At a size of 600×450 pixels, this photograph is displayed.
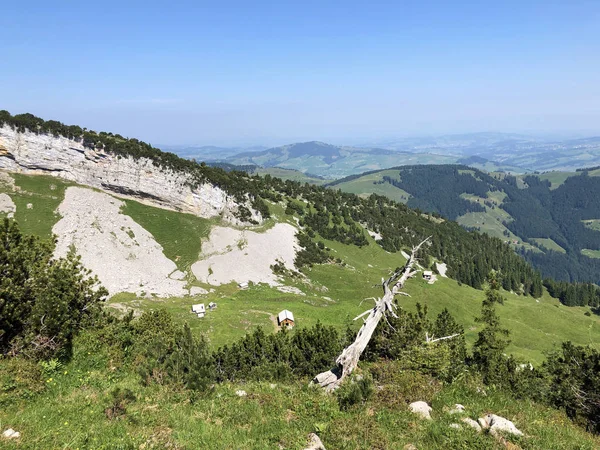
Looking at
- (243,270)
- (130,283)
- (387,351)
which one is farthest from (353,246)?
(387,351)

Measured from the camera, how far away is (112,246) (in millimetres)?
72500

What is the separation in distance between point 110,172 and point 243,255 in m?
41.0

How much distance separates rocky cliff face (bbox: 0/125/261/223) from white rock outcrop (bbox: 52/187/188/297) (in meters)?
5.91

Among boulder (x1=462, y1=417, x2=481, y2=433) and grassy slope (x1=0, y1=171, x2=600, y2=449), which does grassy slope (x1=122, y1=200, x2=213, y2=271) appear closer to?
grassy slope (x1=0, y1=171, x2=600, y2=449)

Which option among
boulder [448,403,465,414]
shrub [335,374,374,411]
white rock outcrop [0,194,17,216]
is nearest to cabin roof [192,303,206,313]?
white rock outcrop [0,194,17,216]

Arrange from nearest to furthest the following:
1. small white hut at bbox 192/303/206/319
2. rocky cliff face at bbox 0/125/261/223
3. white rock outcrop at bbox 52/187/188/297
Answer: small white hut at bbox 192/303/206/319, white rock outcrop at bbox 52/187/188/297, rocky cliff face at bbox 0/125/261/223

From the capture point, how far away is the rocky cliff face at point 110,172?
257 feet

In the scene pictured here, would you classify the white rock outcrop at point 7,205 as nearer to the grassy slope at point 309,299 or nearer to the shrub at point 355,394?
the grassy slope at point 309,299

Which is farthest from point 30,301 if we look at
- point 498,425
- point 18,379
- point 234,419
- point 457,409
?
point 498,425

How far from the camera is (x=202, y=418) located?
41.5 ft

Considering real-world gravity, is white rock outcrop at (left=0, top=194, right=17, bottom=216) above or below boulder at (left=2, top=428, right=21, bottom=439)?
above

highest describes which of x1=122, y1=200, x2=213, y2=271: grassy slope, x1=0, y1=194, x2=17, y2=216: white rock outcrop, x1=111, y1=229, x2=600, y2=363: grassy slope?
x1=0, y1=194, x2=17, y2=216: white rock outcrop

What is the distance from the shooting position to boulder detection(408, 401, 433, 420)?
13305 millimetres

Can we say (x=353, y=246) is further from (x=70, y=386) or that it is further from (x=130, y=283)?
(x=70, y=386)
